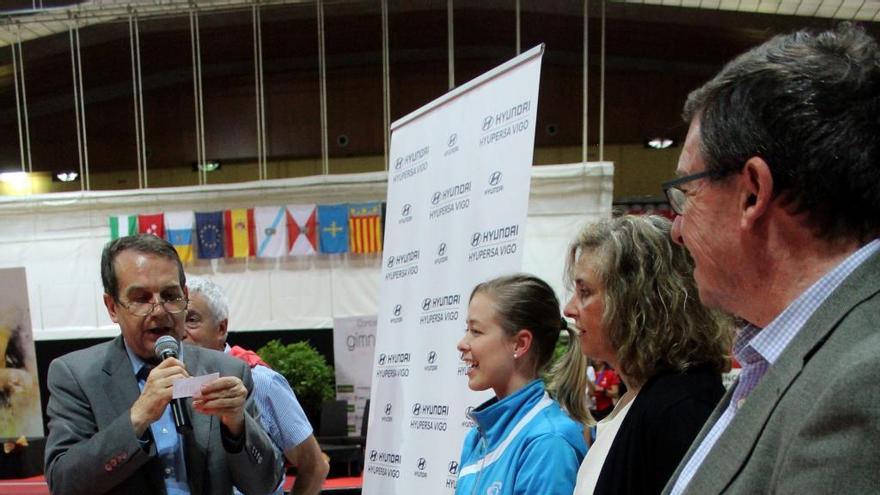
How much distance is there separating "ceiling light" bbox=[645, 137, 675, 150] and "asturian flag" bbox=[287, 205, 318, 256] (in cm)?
592

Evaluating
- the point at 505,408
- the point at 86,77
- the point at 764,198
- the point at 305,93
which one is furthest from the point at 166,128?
the point at 764,198

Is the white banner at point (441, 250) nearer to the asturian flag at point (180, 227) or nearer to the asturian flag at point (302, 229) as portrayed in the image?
the asturian flag at point (302, 229)

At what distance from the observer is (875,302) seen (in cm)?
84

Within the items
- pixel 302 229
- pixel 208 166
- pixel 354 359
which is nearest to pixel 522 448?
pixel 354 359

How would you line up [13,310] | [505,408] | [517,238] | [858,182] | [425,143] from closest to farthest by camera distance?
[858,182] → [505,408] → [517,238] → [425,143] → [13,310]

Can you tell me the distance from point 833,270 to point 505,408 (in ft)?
4.74

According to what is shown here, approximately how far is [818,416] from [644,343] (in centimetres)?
99

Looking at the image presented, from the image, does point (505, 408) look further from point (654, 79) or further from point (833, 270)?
point (654, 79)

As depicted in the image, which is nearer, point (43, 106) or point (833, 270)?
point (833, 270)

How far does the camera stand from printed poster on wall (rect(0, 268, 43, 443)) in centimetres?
604

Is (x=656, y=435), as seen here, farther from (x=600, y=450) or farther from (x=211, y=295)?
(x=211, y=295)

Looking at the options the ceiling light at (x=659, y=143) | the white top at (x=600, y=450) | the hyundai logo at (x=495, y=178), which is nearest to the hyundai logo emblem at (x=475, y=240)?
the hyundai logo at (x=495, y=178)

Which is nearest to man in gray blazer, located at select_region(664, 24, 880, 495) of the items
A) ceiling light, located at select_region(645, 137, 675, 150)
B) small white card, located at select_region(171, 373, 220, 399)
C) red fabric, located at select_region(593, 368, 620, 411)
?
small white card, located at select_region(171, 373, 220, 399)

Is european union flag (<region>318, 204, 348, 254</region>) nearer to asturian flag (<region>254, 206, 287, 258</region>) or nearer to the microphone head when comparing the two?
asturian flag (<region>254, 206, 287, 258</region>)
